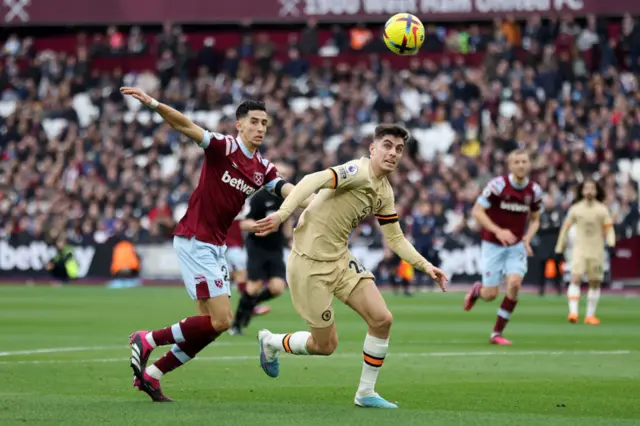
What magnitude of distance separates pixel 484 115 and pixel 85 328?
20113mm

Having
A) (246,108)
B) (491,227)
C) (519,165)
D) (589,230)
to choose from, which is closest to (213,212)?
(246,108)

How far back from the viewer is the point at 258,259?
18.7 metres

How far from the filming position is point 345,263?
1001 cm

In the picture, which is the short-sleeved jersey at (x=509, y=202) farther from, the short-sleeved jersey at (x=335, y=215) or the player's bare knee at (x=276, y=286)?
the short-sleeved jersey at (x=335, y=215)

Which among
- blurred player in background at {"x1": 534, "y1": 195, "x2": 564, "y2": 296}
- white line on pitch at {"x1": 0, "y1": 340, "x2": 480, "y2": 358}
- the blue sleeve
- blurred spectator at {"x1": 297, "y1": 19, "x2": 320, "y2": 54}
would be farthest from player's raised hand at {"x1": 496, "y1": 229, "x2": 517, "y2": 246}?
blurred spectator at {"x1": 297, "y1": 19, "x2": 320, "y2": 54}

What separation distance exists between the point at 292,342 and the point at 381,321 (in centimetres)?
85

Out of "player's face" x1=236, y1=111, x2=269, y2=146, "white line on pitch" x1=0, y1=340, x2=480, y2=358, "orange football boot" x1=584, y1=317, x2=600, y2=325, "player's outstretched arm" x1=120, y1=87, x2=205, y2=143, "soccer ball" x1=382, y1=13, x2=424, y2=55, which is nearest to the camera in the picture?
"player's outstretched arm" x1=120, y1=87, x2=205, y2=143

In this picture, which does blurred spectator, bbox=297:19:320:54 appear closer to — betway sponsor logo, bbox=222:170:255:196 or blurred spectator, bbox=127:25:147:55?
blurred spectator, bbox=127:25:147:55

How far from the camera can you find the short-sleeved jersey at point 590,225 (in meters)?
21.7

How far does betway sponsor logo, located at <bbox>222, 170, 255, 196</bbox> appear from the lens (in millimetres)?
10266

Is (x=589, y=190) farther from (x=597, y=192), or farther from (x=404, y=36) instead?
(x=404, y=36)

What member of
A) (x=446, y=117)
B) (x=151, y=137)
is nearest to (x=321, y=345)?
(x=446, y=117)

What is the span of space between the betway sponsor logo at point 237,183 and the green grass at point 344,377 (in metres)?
1.78

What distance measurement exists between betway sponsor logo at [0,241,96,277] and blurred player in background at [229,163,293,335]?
60.8 ft
